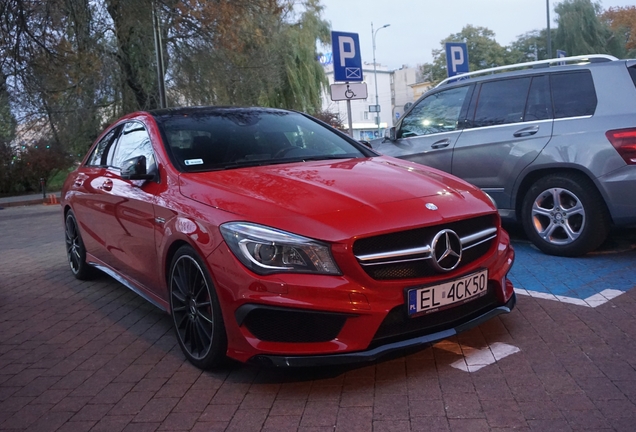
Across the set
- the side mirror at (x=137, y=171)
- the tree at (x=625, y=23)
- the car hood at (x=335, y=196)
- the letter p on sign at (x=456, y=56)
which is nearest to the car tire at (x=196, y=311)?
the car hood at (x=335, y=196)

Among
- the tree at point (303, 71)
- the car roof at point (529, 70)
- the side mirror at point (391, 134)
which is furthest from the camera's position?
the tree at point (303, 71)

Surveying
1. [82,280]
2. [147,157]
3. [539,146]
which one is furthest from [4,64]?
[539,146]

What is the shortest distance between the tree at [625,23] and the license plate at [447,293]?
2145 inches

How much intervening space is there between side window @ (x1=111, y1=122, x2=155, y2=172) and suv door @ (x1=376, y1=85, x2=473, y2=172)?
3.35 m

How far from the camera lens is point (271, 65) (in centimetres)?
2255

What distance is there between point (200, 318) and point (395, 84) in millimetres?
109227

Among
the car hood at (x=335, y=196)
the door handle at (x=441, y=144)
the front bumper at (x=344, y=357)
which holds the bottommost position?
the front bumper at (x=344, y=357)

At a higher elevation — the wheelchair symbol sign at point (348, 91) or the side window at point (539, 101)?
the wheelchair symbol sign at point (348, 91)

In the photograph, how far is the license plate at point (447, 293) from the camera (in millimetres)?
3430

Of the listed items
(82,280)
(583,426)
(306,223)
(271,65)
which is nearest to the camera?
(583,426)

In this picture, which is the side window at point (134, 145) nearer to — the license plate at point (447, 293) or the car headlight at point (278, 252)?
the car headlight at point (278, 252)

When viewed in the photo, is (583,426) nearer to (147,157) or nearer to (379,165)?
(379,165)

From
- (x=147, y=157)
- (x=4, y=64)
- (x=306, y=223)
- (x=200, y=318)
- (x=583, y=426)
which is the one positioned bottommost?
(x=583, y=426)

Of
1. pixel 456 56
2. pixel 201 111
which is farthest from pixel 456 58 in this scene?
pixel 201 111
